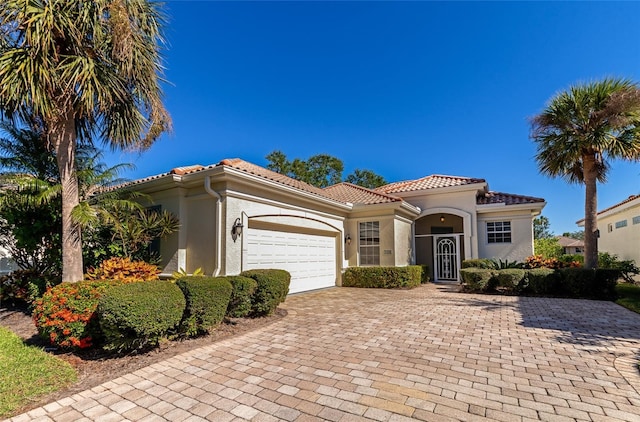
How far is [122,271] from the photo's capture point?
25.6 feet

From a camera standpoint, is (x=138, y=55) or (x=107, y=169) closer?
(x=138, y=55)

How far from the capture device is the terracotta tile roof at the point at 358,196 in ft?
48.2

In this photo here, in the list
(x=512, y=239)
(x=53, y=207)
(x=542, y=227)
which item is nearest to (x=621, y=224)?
(x=512, y=239)

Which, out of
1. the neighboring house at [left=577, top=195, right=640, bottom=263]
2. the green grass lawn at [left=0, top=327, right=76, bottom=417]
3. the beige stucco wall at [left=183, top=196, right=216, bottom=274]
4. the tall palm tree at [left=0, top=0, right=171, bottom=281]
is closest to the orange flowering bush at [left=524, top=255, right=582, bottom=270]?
the neighboring house at [left=577, top=195, right=640, bottom=263]

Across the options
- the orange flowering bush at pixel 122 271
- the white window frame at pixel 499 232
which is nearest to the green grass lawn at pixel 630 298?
the white window frame at pixel 499 232

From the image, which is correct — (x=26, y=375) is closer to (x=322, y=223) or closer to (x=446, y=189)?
(x=322, y=223)

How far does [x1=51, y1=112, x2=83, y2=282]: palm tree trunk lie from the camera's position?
703cm

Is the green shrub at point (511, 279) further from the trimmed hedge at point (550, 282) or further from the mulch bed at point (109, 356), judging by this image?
the mulch bed at point (109, 356)

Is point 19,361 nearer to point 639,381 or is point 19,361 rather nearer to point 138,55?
point 138,55

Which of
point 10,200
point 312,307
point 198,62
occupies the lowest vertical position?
point 312,307

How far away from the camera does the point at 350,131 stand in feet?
73.6

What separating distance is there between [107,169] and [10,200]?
209 centimetres

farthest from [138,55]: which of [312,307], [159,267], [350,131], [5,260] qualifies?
[350,131]

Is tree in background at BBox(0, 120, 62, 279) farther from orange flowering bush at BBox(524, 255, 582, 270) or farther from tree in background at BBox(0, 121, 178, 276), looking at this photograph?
orange flowering bush at BBox(524, 255, 582, 270)
